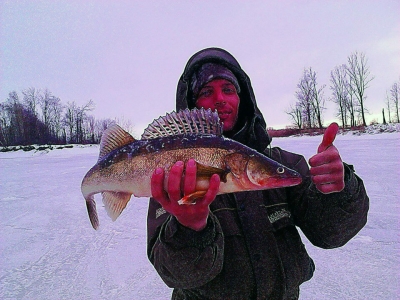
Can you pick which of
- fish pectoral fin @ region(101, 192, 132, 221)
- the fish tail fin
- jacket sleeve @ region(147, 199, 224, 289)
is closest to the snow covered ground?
the fish tail fin

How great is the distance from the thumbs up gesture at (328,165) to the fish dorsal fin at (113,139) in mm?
1109

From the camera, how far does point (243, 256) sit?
6.01 feet

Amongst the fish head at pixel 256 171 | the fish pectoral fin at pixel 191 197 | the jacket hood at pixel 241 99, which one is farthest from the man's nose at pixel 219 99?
the fish pectoral fin at pixel 191 197

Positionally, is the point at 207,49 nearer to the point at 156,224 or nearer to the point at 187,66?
the point at 187,66

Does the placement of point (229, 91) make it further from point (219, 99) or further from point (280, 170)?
point (280, 170)

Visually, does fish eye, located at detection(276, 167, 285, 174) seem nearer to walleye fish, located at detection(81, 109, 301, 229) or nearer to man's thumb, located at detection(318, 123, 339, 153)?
walleye fish, located at detection(81, 109, 301, 229)

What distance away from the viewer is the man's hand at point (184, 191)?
1.53 m

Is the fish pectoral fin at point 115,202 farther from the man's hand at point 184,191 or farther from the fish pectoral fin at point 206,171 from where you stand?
the fish pectoral fin at point 206,171

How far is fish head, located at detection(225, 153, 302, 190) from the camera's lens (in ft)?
5.30

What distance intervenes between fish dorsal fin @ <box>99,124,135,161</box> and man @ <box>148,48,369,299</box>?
472 mm

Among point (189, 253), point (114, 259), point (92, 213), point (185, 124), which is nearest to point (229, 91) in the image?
point (185, 124)

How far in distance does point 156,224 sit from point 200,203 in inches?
18.9

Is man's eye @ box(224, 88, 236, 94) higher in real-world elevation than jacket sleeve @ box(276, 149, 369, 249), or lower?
higher

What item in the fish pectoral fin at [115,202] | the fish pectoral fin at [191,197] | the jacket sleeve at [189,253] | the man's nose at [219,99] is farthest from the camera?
the man's nose at [219,99]
